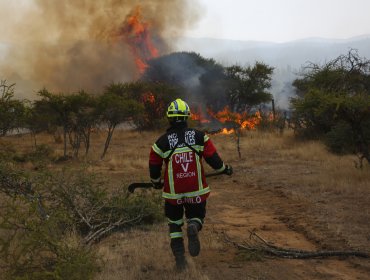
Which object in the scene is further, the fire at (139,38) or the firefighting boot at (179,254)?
the fire at (139,38)

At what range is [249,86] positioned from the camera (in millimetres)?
37406

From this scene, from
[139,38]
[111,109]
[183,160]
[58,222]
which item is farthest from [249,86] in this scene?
[58,222]

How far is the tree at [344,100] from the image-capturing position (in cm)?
1120

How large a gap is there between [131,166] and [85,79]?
104 ft

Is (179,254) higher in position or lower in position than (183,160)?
lower

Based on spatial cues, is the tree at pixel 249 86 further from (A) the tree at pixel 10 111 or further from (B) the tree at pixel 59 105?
(A) the tree at pixel 10 111

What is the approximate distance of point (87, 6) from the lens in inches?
1622

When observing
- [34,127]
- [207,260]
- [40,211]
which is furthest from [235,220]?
[34,127]

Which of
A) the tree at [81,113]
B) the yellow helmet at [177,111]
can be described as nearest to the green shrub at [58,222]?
the yellow helmet at [177,111]

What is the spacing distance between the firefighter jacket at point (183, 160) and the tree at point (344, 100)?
6.38 meters

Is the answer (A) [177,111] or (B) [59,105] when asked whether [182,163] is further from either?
(B) [59,105]

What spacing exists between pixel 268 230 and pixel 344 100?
4.89m

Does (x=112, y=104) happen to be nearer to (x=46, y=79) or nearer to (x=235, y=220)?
(x=235, y=220)

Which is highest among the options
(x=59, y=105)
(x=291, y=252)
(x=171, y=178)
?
(x=59, y=105)
